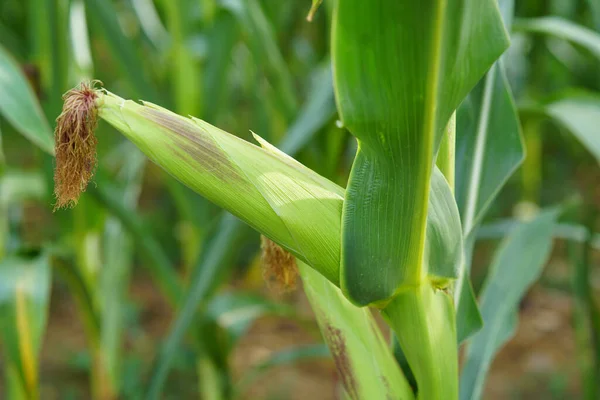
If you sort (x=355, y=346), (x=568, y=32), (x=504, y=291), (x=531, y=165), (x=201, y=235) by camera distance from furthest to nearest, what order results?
(x=531, y=165) → (x=201, y=235) → (x=568, y=32) → (x=504, y=291) → (x=355, y=346)

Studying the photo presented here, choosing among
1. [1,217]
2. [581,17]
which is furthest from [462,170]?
[581,17]

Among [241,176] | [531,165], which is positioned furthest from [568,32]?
[531,165]

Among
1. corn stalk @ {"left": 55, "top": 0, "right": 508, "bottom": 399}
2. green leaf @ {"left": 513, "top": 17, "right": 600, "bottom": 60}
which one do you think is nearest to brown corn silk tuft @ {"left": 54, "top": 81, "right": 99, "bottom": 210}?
corn stalk @ {"left": 55, "top": 0, "right": 508, "bottom": 399}

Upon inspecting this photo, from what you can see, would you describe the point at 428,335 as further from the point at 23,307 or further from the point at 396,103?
the point at 23,307

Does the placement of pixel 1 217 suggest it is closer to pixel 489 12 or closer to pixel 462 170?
pixel 462 170

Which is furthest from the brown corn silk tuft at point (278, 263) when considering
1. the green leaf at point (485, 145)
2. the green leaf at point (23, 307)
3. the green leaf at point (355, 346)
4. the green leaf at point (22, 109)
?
the green leaf at point (23, 307)

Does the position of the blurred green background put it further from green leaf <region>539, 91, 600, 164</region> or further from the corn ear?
the corn ear
